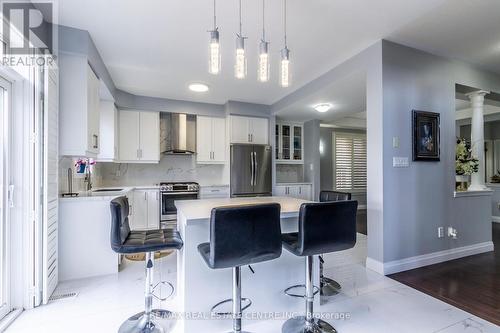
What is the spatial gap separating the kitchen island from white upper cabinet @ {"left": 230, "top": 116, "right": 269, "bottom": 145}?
3052 millimetres

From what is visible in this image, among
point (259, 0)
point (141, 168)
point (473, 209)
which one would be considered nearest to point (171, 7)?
point (259, 0)

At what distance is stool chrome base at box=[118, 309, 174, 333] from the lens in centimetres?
179

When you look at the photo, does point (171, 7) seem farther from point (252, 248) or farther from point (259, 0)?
point (252, 248)

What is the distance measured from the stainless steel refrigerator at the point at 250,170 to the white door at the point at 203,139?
53 centimetres

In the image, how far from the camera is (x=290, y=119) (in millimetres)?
5750

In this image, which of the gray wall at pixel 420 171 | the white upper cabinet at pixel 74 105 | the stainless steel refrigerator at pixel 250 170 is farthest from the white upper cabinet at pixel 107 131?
the gray wall at pixel 420 171

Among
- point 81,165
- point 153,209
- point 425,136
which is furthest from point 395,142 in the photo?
point 81,165

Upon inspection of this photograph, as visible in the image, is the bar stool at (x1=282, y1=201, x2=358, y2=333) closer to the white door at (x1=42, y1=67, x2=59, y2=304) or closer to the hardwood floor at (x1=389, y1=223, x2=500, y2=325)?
the hardwood floor at (x1=389, y1=223, x2=500, y2=325)

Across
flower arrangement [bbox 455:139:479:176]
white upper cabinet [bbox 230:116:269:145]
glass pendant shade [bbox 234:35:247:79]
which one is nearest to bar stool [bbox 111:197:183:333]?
glass pendant shade [bbox 234:35:247:79]

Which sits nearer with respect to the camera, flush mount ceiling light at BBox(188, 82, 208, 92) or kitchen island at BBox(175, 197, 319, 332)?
kitchen island at BBox(175, 197, 319, 332)

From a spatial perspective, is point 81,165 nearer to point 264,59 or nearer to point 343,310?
point 264,59

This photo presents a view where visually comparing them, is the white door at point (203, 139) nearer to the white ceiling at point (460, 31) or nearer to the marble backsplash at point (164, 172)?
the marble backsplash at point (164, 172)

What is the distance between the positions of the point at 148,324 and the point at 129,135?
11.6 ft

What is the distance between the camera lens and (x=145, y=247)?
1.73 metres
